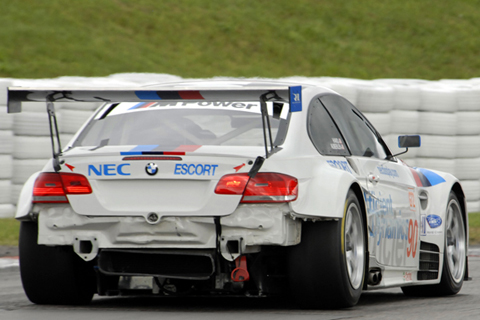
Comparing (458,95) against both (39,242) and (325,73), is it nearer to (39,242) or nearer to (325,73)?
(39,242)

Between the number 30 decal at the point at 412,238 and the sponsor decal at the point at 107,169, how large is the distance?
94.0 inches

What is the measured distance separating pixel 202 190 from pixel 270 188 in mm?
394

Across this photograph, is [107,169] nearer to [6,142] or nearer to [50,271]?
[50,271]

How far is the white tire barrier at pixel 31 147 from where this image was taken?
1244 cm

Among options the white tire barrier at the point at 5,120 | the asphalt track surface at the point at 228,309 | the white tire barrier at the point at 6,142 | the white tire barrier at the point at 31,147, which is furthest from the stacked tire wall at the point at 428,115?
the asphalt track surface at the point at 228,309

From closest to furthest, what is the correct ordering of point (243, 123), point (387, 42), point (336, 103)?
point (243, 123) < point (336, 103) < point (387, 42)

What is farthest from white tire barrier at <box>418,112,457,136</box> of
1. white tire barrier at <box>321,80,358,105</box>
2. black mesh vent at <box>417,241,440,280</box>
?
black mesh vent at <box>417,241,440,280</box>

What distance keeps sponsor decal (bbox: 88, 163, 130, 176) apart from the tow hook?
0.84 meters

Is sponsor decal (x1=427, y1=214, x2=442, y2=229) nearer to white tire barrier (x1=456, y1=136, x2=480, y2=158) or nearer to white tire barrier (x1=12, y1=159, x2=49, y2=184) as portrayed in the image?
white tire barrier (x1=12, y1=159, x2=49, y2=184)

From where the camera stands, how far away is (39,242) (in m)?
5.74

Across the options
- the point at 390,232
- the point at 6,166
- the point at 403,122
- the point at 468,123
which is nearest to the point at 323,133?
the point at 390,232

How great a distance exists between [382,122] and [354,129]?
8.02 m

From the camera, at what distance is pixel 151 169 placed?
18.3 feet

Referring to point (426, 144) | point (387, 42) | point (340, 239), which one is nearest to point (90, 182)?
point (340, 239)
